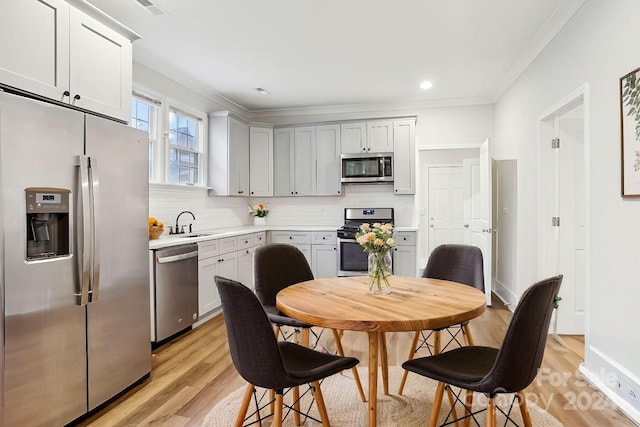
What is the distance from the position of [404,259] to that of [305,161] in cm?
201

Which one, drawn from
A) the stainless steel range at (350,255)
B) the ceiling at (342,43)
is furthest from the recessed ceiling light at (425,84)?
the stainless steel range at (350,255)

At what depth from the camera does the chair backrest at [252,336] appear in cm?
147

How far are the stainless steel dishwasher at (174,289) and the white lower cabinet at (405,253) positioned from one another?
2.56m

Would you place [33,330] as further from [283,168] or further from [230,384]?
[283,168]

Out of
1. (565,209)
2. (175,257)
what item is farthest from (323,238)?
(565,209)

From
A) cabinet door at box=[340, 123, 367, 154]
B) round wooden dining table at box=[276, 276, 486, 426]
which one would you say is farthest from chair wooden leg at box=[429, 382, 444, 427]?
cabinet door at box=[340, 123, 367, 154]

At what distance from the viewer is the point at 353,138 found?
530 cm

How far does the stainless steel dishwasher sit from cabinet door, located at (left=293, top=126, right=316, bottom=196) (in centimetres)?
228

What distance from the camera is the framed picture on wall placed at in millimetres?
2016

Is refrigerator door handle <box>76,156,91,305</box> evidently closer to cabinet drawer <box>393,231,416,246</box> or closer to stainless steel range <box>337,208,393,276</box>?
stainless steel range <box>337,208,393,276</box>

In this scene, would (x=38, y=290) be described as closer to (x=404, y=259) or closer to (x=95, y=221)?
(x=95, y=221)

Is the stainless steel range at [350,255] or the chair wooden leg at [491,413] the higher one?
the stainless steel range at [350,255]

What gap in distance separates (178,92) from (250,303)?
353 centimetres

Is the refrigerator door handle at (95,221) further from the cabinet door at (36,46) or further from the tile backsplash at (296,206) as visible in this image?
the tile backsplash at (296,206)
